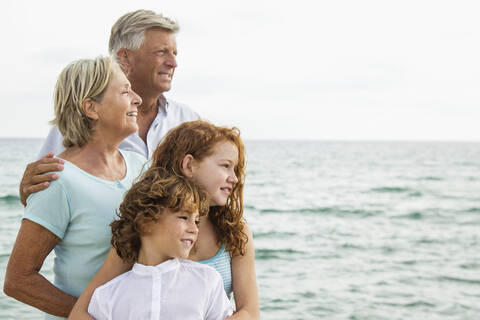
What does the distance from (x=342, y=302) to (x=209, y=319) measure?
6.44 metres

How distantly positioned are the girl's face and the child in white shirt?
0.12m

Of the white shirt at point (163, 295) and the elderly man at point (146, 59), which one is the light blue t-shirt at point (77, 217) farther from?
the elderly man at point (146, 59)

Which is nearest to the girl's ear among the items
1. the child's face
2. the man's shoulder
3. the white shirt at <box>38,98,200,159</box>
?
the child's face

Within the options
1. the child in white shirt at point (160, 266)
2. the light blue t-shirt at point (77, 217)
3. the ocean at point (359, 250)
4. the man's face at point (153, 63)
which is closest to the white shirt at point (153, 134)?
the man's face at point (153, 63)

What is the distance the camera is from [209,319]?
6.22ft

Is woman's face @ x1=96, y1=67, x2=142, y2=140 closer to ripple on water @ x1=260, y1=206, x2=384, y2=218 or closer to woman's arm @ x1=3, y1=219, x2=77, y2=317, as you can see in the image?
woman's arm @ x1=3, y1=219, x2=77, y2=317

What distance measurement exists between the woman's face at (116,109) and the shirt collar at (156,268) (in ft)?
1.85

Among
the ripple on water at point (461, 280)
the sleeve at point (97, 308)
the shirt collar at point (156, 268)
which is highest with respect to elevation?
the shirt collar at point (156, 268)

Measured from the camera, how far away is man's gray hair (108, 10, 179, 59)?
9.96ft

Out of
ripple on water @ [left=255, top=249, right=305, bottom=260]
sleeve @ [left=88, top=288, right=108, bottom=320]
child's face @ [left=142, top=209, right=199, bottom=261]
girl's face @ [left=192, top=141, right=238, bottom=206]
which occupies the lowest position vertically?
ripple on water @ [left=255, top=249, right=305, bottom=260]

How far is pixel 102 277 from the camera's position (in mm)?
1962

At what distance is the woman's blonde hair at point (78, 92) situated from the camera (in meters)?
2.13

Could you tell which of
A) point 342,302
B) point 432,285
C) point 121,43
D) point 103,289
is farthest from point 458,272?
point 103,289

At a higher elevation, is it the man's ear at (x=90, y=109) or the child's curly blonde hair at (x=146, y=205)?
the man's ear at (x=90, y=109)
